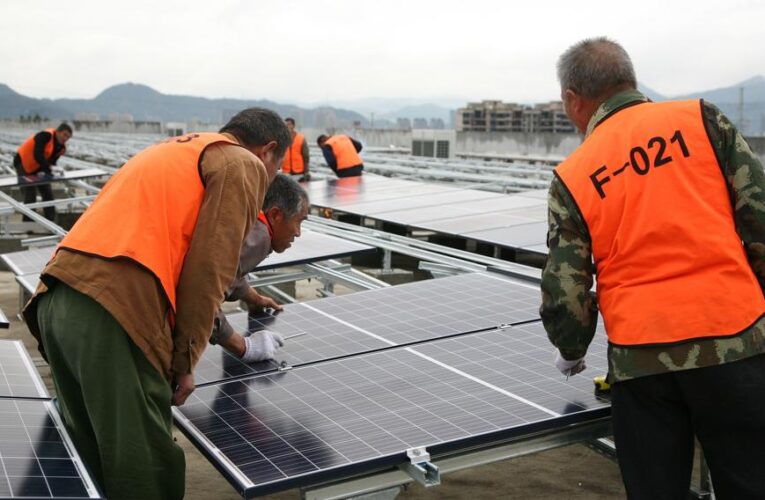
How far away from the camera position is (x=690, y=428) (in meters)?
2.90

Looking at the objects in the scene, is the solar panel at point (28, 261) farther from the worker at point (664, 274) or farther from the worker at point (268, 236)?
the worker at point (664, 274)

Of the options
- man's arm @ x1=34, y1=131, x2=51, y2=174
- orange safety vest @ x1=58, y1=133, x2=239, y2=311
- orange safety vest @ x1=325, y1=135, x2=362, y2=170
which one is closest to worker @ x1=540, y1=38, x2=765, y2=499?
orange safety vest @ x1=58, y1=133, x2=239, y2=311

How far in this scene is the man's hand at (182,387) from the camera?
10.6 feet

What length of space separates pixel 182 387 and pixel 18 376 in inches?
44.5

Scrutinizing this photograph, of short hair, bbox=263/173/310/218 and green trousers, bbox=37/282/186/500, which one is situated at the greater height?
short hair, bbox=263/173/310/218

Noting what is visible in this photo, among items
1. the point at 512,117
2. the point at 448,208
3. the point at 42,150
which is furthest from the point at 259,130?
the point at 512,117

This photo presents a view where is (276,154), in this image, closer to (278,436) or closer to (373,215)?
(278,436)

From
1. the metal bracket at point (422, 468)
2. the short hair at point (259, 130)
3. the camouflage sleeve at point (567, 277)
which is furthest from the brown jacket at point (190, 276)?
the camouflage sleeve at point (567, 277)

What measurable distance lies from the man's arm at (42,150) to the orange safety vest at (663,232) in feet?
44.5

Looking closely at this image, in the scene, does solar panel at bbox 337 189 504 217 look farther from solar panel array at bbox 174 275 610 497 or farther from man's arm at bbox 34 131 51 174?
man's arm at bbox 34 131 51 174

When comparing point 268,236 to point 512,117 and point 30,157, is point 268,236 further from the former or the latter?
point 512,117

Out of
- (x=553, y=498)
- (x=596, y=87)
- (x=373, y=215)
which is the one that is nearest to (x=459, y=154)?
(x=373, y=215)

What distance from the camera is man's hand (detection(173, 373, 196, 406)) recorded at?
323cm

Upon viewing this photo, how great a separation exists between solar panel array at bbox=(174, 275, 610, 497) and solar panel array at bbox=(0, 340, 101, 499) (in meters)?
0.45
